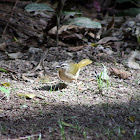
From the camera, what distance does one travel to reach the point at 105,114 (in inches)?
91.0

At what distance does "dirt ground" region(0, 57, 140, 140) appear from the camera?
1993mm

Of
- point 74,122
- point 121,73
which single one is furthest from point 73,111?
point 121,73

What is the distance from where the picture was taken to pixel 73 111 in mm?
2389

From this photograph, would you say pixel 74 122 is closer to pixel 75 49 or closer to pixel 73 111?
pixel 73 111

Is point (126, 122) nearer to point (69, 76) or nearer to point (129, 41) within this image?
point (69, 76)

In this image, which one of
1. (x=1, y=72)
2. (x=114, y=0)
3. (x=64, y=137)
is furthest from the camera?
(x=114, y=0)

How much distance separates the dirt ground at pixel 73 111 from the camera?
1993 millimetres

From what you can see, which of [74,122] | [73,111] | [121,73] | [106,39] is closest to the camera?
[74,122]

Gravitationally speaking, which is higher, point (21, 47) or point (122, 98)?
point (122, 98)

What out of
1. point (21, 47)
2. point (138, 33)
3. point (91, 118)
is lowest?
point (21, 47)

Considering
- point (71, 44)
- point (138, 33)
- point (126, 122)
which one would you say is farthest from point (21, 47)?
point (126, 122)

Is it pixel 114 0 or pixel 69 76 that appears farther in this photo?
pixel 114 0

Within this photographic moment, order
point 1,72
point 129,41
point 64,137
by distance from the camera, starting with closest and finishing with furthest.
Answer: point 64,137
point 1,72
point 129,41

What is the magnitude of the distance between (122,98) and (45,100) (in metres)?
0.88
